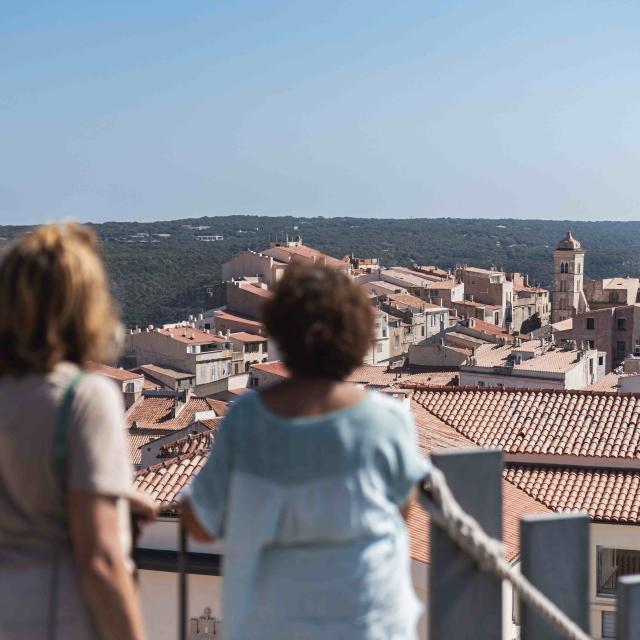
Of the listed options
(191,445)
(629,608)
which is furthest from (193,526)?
(191,445)

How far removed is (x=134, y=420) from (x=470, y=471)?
1598 inches

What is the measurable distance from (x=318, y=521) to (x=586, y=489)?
1530 centimetres

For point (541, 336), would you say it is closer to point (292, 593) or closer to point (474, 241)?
point (292, 593)

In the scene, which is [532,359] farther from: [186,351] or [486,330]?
[486,330]

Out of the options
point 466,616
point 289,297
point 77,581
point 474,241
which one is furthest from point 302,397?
point 474,241


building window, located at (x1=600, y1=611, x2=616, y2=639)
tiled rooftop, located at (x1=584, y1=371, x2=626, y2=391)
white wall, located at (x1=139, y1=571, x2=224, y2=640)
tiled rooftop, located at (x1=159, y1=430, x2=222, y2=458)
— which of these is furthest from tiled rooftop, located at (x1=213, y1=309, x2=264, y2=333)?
white wall, located at (x1=139, y1=571, x2=224, y2=640)

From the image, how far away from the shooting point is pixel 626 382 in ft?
110

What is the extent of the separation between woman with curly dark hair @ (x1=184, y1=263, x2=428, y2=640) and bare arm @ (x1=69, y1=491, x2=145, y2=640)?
26 centimetres

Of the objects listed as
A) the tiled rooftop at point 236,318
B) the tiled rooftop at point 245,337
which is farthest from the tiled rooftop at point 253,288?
the tiled rooftop at point 245,337

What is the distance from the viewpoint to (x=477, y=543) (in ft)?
7.41

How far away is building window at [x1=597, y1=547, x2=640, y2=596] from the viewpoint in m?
15.4

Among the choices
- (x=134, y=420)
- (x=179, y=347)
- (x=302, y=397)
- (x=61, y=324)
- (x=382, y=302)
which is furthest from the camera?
(x=382, y=302)

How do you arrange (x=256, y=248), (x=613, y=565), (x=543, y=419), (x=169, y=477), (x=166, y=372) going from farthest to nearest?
1. (x=256, y=248)
2. (x=166, y=372)
3. (x=543, y=419)
4. (x=613, y=565)
5. (x=169, y=477)

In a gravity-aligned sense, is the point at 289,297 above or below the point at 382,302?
above
